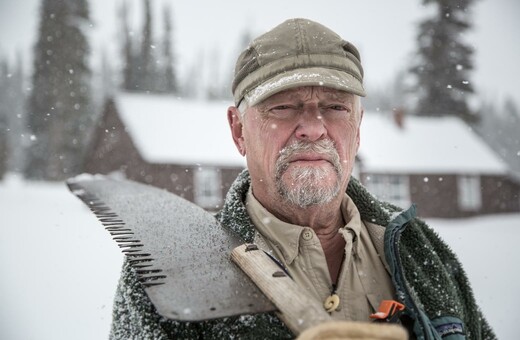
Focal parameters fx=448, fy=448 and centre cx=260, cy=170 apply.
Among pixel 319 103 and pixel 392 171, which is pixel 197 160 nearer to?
pixel 392 171

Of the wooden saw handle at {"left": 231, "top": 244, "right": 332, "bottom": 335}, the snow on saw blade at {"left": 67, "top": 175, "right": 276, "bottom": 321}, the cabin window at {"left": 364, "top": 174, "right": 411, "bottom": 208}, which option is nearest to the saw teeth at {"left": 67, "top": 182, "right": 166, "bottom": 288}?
the snow on saw blade at {"left": 67, "top": 175, "right": 276, "bottom": 321}

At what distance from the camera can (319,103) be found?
6.98 feet

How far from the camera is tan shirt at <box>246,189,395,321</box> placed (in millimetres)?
2062

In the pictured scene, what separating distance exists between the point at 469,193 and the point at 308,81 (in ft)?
86.7

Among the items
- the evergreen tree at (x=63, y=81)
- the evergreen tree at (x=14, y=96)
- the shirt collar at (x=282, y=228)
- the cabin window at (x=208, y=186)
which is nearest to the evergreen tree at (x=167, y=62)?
the evergreen tree at (x=63, y=81)

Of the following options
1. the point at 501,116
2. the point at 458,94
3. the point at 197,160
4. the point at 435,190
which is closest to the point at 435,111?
the point at 458,94

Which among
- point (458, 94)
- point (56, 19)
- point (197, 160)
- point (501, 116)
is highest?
point (56, 19)

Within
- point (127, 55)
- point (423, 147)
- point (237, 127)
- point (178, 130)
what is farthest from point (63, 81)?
point (237, 127)

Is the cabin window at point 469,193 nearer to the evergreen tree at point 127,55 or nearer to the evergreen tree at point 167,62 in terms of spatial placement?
the evergreen tree at point 167,62

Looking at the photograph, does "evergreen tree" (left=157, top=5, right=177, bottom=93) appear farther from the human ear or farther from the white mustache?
the white mustache

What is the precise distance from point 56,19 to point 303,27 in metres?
35.9

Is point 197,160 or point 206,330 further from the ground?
point 206,330

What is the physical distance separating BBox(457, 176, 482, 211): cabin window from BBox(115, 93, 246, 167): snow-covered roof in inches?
503

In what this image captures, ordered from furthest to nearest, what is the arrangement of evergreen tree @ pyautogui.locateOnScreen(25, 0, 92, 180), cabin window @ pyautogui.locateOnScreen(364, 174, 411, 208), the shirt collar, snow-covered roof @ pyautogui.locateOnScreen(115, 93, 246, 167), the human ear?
evergreen tree @ pyautogui.locateOnScreen(25, 0, 92, 180), cabin window @ pyautogui.locateOnScreen(364, 174, 411, 208), snow-covered roof @ pyautogui.locateOnScreen(115, 93, 246, 167), the human ear, the shirt collar
